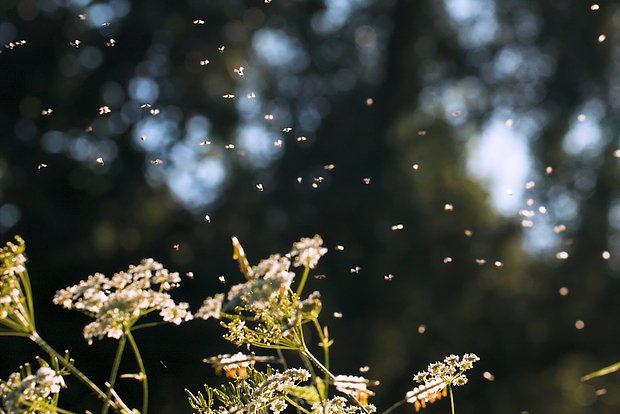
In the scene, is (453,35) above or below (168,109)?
above

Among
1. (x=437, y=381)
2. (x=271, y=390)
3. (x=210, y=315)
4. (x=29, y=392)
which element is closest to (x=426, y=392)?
(x=437, y=381)

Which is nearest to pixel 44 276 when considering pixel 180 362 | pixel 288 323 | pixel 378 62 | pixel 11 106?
pixel 180 362

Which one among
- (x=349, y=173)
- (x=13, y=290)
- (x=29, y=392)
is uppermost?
(x=349, y=173)

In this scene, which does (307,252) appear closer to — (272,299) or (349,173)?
(272,299)

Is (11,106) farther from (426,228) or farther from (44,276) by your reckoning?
(426,228)

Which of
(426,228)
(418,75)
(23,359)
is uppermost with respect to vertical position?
(418,75)
